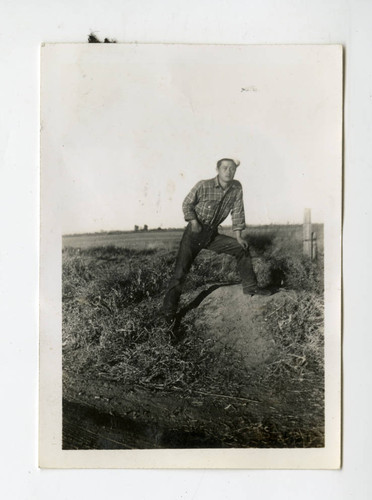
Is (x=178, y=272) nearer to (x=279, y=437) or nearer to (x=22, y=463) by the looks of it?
(x=279, y=437)

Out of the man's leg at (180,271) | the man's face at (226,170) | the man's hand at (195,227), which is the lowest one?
the man's leg at (180,271)

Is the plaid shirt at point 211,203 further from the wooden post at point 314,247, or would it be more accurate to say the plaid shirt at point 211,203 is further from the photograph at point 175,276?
the wooden post at point 314,247

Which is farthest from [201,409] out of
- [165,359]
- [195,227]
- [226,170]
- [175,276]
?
[226,170]

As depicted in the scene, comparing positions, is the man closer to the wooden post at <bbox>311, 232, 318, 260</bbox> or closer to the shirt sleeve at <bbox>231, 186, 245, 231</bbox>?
the shirt sleeve at <bbox>231, 186, 245, 231</bbox>

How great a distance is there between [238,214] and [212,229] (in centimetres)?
7

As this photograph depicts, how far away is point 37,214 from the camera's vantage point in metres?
1.23

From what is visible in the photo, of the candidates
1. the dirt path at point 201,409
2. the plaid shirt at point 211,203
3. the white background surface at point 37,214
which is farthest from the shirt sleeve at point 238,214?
the white background surface at point 37,214

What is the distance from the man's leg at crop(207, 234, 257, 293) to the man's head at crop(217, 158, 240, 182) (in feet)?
0.42

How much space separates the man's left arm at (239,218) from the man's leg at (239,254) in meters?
0.01

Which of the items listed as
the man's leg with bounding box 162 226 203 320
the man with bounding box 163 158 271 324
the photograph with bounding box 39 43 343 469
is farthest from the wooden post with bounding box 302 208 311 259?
the man's leg with bounding box 162 226 203 320

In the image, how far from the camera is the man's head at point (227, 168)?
1230 mm

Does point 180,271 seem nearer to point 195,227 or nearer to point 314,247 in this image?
point 195,227

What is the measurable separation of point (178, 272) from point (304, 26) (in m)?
0.62

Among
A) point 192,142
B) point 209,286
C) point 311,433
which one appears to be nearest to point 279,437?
point 311,433
